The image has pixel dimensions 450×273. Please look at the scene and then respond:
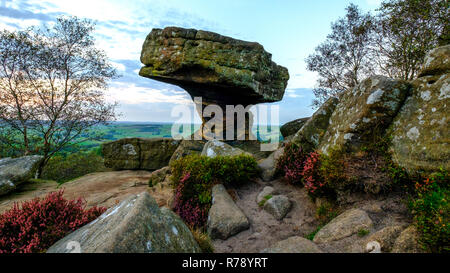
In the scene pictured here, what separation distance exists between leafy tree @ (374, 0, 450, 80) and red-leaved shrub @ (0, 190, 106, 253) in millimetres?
15311

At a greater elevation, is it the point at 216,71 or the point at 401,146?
the point at 216,71

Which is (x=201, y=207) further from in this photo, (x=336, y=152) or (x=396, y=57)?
(x=396, y=57)

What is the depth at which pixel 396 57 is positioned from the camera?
1174 centimetres

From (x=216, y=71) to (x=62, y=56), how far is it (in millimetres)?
12674

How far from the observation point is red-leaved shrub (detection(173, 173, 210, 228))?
6.00 metres

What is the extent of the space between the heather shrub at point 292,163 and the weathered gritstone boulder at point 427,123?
2566mm

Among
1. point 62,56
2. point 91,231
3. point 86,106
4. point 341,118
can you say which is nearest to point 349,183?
point 341,118

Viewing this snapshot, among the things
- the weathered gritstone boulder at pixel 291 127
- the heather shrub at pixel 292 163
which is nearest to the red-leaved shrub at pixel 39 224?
the heather shrub at pixel 292 163

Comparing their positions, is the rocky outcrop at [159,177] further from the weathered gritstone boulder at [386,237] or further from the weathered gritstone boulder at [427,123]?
the weathered gritstone boulder at [427,123]

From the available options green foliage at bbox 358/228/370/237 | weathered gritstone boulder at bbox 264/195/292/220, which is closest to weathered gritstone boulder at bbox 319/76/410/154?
weathered gritstone boulder at bbox 264/195/292/220

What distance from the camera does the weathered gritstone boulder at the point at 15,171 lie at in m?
9.57

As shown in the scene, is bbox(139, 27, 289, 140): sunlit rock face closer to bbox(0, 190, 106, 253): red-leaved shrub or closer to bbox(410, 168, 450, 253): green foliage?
bbox(0, 190, 106, 253): red-leaved shrub
